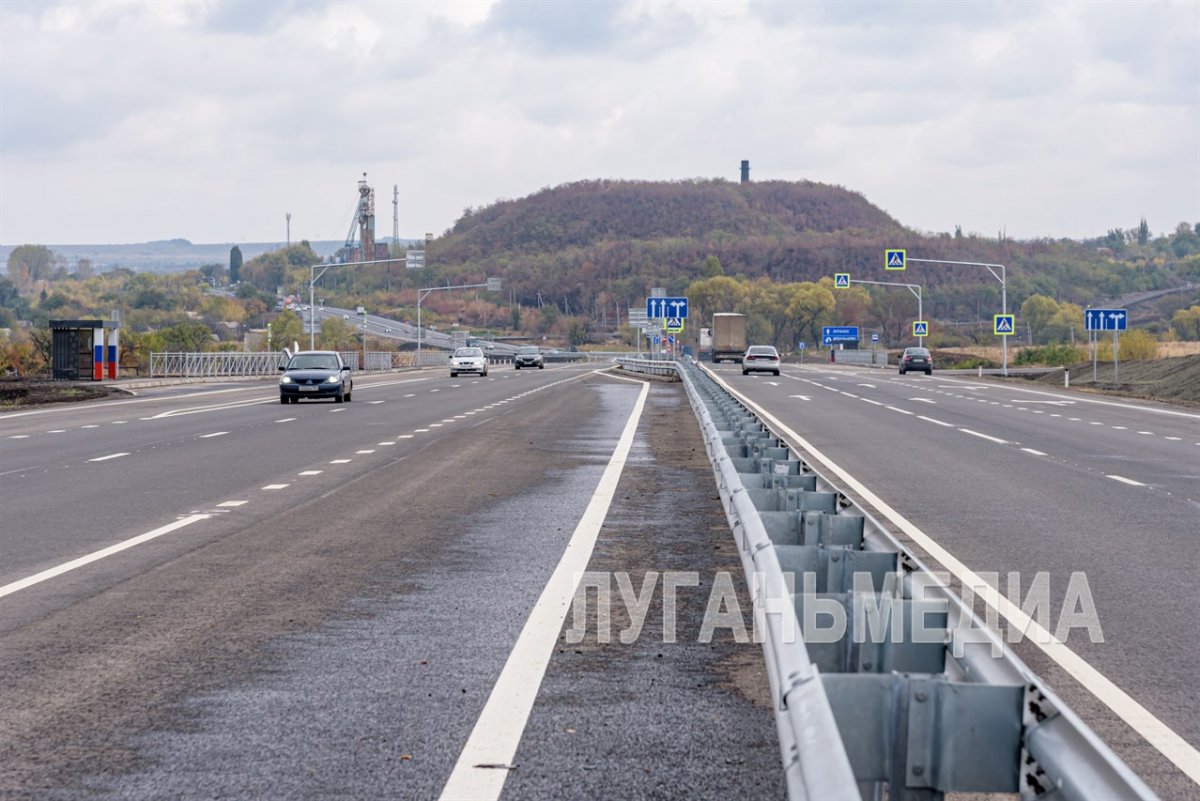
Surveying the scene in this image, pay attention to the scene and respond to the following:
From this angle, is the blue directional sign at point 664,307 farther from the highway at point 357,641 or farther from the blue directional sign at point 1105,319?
the highway at point 357,641

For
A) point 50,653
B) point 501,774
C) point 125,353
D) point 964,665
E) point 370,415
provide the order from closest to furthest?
point 964,665
point 501,774
point 50,653
point 370,415
point 125,353

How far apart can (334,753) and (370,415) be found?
28240 mm

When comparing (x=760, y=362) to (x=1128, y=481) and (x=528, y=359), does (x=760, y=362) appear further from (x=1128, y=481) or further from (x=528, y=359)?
(x=1128, y=481)

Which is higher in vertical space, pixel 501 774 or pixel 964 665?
pixel 964 665

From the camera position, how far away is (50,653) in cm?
786

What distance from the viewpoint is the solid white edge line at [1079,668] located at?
602 cm

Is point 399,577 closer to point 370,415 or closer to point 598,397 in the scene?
point 370,415

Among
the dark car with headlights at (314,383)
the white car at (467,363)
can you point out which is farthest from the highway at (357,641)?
the white car at (467,363)

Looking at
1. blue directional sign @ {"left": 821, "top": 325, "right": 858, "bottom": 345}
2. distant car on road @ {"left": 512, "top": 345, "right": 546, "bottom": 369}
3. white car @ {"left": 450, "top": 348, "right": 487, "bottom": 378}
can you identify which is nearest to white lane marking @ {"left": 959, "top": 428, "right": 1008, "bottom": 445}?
white car @ {"left": 450, "top": 348, "right": 487, "bottom": 378}

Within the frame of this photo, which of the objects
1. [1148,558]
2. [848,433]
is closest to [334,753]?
[1148,558]

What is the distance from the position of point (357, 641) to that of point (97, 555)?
4.19m

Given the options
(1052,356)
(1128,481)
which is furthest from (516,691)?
(1052,356)

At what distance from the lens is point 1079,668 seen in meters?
7.59

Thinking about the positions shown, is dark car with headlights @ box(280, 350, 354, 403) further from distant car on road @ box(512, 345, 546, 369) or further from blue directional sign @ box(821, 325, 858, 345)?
blue directional sign @ box(821, 325, 858, 345)
